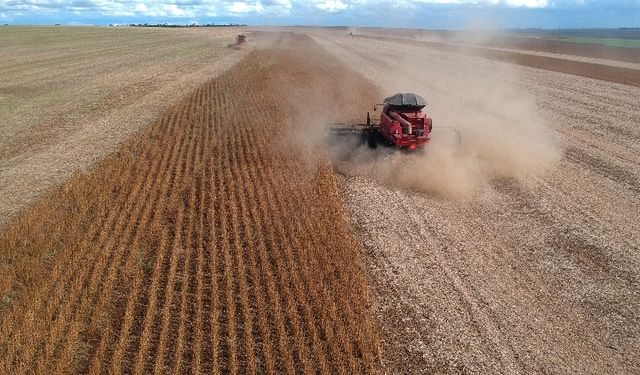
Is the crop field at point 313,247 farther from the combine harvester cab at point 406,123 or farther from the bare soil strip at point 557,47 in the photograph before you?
the bare soil strip at point 557,47

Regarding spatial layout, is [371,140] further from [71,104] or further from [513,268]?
[71,104]

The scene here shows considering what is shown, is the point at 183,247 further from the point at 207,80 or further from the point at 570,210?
the point at 207,80

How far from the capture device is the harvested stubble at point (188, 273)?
784 centimetres

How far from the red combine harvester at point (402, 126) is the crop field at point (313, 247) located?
0.65 meters

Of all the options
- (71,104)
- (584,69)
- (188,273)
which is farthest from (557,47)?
(188,273)

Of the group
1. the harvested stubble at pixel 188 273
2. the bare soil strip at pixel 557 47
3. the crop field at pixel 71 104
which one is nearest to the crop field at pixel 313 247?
the harvested stubble at pixel 188 273

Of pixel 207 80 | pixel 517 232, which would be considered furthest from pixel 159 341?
Result: pixel 207 80

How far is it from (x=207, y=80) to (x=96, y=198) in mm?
25710

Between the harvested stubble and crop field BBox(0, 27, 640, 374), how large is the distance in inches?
1.7

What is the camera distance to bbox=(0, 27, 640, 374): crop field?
8.09 meters

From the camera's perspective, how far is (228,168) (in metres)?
16.5

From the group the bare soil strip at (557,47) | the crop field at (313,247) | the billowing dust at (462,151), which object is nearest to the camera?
the crop field at (313,247)

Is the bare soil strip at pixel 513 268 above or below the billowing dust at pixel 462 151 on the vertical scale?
below

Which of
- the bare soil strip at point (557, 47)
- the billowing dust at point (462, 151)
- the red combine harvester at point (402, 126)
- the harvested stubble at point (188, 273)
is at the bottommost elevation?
the harvested stubble at point (188, 273)
